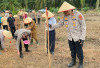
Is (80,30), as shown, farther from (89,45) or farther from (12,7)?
(12,7)

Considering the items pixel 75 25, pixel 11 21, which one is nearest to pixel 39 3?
pixel 11 21

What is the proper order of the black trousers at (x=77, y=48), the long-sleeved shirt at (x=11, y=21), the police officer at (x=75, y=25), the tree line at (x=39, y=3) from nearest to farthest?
the police officer at (x=75, y=25) < the black trousers at (x=77, y=48) < the long-sleeved shirt at (x=11, y=21) < the tree line at (x=39, y=3)

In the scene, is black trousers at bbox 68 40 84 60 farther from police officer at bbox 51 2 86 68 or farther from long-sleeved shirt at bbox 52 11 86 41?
long-sleeved shirt at bbox 52 11 86 41

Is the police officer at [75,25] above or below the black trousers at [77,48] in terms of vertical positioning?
above

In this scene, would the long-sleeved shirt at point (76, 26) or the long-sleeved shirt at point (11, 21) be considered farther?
the long-sleeved shirt at point (11, 21)

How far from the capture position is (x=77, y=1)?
92.3 feet

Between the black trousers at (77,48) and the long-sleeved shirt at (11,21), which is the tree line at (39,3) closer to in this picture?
the long-sleeved shirt at (11,21)

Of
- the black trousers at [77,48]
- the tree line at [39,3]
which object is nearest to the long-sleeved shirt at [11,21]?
the black trousers at [77,48]

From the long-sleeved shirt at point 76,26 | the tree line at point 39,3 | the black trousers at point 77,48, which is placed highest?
the tree line at point 39,3

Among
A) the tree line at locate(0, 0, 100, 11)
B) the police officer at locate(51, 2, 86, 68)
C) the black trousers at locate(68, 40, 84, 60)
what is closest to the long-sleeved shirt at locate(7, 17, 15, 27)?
the police officer at locate(51, 2, 86, 68)

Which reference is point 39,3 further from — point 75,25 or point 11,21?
point 75,25

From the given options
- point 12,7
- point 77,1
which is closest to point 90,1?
point 77,1

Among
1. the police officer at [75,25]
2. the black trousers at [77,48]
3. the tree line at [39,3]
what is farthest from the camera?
the tree line at [39,3]

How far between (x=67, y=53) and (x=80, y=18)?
6.71ft
